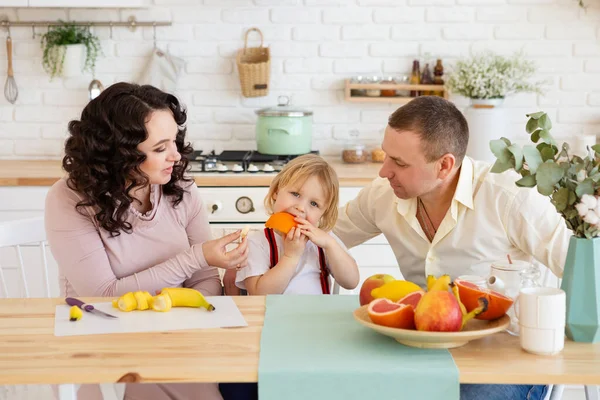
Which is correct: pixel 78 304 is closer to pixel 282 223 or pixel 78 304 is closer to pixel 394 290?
pixel 282 223

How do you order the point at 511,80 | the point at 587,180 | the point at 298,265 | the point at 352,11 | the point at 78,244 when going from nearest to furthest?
the point at 587,180 < the point at 78,244 < the point at 298,265 < the point at 511,80 < the point at 352,11

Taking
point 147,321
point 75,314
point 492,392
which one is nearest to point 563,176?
point 492,392

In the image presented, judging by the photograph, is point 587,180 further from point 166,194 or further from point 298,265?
point 166,194

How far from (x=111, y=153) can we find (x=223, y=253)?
420 mm

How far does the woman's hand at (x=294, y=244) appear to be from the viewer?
2.16 meters

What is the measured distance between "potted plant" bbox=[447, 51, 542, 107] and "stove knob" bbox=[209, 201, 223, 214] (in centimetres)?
124

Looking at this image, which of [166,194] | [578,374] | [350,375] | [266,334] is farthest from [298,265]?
[578,374]

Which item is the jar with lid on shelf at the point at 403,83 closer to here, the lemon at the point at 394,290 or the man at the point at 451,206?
the man at the point at 451,206

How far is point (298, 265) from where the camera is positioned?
232 cm

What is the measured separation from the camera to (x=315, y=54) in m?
4.02

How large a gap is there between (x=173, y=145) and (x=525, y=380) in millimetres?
1195

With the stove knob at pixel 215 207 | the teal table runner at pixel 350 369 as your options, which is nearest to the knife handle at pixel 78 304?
the teal table runner at pixel 350 369

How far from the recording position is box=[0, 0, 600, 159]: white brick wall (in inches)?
156

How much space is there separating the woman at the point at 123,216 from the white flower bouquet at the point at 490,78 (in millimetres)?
1847
